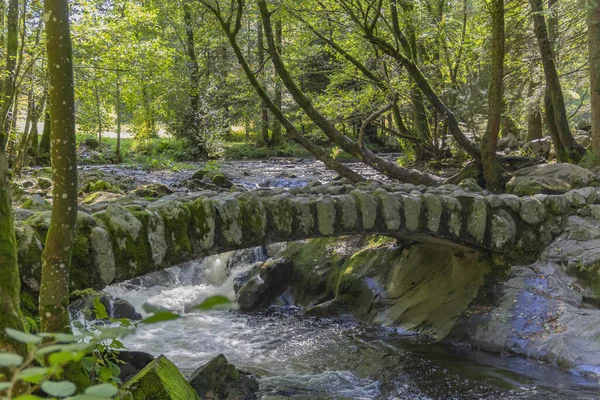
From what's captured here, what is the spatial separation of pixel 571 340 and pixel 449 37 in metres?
7.56

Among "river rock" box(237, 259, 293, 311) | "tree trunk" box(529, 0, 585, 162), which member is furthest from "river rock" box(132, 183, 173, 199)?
"tree trunk" box(529, 0, 585, 162)

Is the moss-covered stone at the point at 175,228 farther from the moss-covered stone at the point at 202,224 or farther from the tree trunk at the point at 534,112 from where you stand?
the tree trunk at the point at 534,112

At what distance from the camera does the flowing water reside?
4.91 meters

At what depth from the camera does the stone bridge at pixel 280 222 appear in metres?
4.09

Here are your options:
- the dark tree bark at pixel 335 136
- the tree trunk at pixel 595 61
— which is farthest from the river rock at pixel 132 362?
the tree trunk at pixel 595 61

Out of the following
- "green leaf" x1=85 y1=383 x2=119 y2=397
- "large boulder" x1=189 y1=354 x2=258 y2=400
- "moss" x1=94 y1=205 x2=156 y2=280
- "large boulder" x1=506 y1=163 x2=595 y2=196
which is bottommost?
"large boulder" x1=189 y1=354 x2=258 y2=400

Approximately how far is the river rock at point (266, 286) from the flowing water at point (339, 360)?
241mm

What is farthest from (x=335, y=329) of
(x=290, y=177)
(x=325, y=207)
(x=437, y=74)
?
(x=290, y=177)

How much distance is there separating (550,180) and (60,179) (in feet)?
22.6

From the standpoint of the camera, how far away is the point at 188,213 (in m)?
4.65

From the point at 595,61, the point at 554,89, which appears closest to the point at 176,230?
the point at 595,61

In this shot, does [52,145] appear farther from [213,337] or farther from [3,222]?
[213,337]

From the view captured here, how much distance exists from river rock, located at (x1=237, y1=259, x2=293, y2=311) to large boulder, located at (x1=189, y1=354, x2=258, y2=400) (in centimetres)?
333

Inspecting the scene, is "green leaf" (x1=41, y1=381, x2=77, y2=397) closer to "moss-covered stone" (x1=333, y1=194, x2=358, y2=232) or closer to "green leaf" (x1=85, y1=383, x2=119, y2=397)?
"green leaf" (x1=85, y1=383, x2=119, y2=397)
